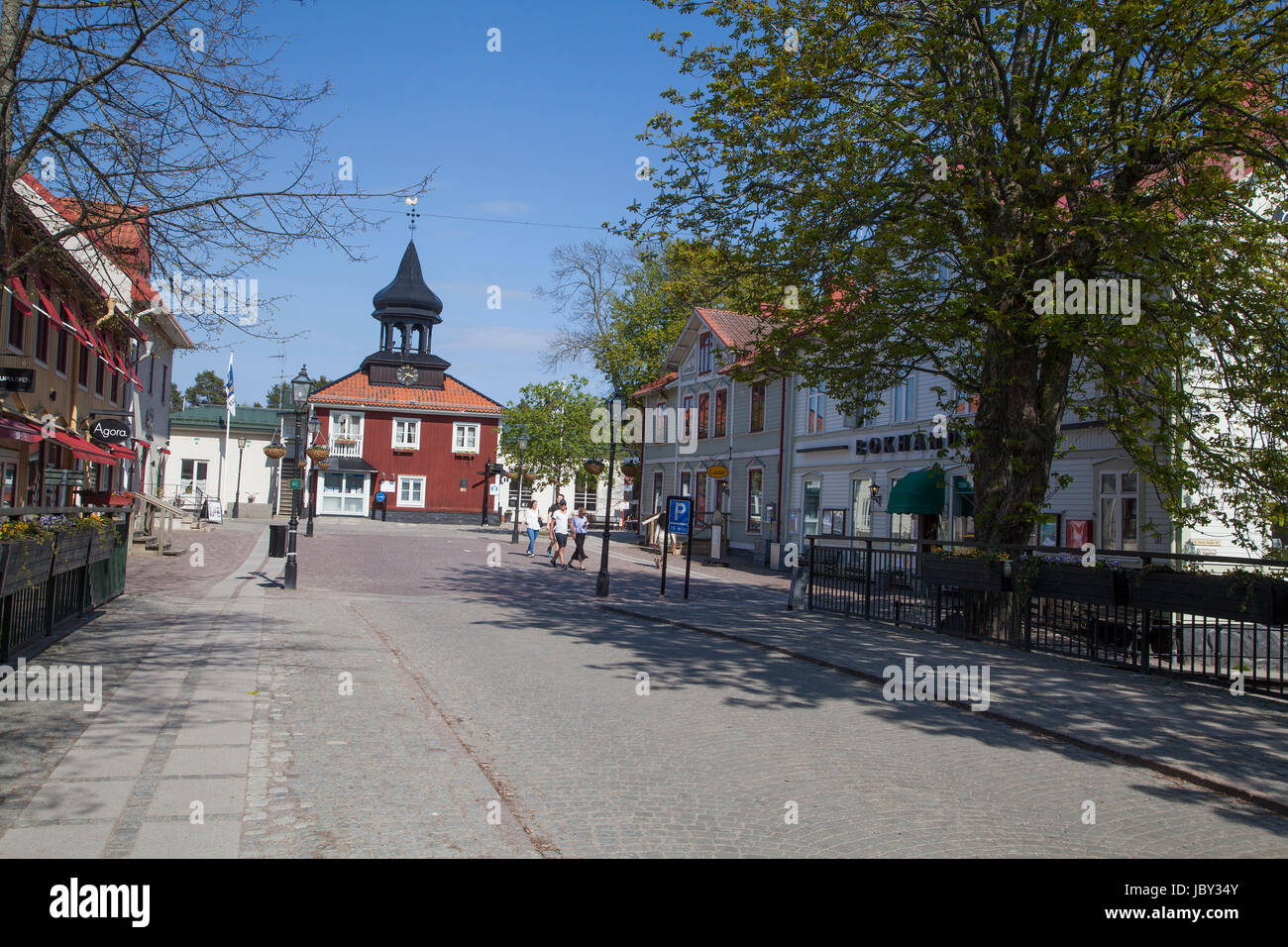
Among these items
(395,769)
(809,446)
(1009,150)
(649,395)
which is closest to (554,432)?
(649,395)

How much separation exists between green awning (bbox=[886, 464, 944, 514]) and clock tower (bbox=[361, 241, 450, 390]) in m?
42.4

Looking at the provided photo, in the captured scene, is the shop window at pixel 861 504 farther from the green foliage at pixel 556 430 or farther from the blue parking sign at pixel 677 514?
the green foliage at pixel 556 430

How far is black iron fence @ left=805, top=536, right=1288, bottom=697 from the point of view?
34.9 feet

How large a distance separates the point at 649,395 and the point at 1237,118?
3896 centimetres

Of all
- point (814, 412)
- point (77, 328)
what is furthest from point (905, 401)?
point (77, 328)

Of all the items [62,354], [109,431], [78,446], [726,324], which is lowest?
[78,446]

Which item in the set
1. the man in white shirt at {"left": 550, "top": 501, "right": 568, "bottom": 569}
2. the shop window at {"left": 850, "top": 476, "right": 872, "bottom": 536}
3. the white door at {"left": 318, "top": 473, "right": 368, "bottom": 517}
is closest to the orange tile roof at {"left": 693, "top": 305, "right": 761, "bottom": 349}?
the shop window at {"left": 850, "top": 476, "right": 872, "bottom": 536}

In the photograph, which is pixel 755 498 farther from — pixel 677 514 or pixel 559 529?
pixel 677 514

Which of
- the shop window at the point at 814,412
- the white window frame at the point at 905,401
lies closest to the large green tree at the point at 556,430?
the shop window at the point at 814,412

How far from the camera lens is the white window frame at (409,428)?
203ft

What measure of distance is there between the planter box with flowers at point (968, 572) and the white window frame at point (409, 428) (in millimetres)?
50053

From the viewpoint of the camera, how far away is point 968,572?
14555mm

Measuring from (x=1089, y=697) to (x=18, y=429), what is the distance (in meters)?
16.9

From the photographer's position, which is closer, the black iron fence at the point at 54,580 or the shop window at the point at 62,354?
the black iron fence at the point at 54,580
